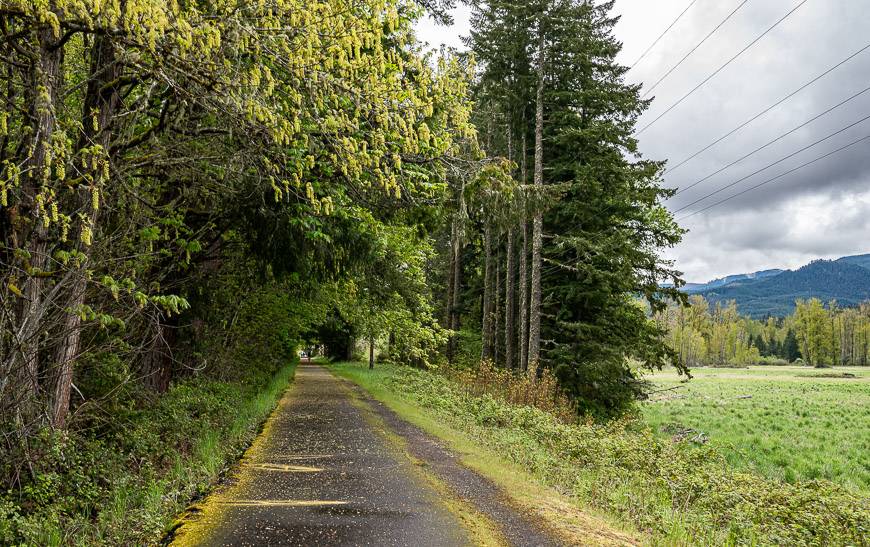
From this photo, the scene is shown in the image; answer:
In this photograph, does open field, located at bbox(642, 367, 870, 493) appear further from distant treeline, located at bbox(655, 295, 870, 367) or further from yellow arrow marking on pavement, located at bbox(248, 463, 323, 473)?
distant treeline, located at bbox(655, 295, 870, 367)

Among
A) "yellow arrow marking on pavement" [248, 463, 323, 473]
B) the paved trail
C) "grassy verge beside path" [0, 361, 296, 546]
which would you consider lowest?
"yellow arrow marking on pavement" [248, 463, 323, 473]

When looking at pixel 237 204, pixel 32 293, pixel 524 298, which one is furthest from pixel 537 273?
pixel 32 293

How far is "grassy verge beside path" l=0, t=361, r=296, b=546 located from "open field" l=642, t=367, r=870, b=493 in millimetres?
9923

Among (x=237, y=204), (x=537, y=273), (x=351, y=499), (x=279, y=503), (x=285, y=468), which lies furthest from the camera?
(x=537, y=273)

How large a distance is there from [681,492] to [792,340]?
151627 millimetres

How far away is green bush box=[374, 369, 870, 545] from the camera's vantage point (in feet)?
19.1

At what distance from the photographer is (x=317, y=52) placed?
3.87m

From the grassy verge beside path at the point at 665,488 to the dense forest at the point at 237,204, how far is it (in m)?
3.89

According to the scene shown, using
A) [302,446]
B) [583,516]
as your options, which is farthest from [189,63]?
[302,446]

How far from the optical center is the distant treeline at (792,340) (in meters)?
114

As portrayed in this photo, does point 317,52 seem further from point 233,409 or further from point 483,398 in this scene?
point 483,398

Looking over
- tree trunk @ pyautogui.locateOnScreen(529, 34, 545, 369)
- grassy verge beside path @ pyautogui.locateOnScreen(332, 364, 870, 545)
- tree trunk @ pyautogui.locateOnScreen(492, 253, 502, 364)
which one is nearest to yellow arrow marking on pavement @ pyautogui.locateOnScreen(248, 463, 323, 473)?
grassy verge beside path @ pyautogui.locateOnScreen(332, 364, 870, 545)

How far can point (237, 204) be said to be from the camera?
7918 millimetres

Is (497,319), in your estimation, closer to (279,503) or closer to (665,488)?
(665,488)
